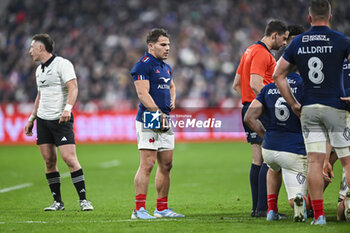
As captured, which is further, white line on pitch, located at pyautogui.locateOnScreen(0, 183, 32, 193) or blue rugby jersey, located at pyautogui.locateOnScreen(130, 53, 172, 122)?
white line on pitch, located at pyautogui.locateOnScreen(0, 183, 32, 193)

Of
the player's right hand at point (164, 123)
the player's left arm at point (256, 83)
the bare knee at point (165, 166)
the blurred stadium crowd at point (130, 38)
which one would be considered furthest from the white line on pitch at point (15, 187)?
the blurred stadium crowd at point (130, 38)

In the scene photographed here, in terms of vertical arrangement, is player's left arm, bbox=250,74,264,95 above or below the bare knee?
above

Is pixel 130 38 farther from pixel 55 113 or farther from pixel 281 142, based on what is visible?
pixel 281 142

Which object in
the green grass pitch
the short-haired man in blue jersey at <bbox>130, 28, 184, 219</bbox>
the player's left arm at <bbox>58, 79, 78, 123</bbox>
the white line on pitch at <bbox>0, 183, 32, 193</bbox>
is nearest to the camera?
the green grass pitch

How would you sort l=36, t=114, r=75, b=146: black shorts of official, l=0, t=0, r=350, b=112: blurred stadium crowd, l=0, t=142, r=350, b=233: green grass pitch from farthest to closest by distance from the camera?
l=0, t=0, r=350, b=112: blurred stadium crowd
l=36, t=114, r=75, b=146: black shorts of official
l=0, t=142, r=350, b=233: green grass pitch

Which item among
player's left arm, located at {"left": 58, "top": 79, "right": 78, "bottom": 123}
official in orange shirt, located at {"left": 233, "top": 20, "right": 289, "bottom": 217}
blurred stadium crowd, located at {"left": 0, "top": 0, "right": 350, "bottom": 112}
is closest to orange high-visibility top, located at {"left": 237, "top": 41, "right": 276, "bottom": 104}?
official in orange shirt, located at {"left": 233, "top": 20, "right": 289, "bottom": 217}

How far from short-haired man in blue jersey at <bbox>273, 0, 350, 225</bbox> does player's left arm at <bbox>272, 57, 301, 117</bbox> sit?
0.09m

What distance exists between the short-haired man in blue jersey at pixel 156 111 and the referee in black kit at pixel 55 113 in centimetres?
132

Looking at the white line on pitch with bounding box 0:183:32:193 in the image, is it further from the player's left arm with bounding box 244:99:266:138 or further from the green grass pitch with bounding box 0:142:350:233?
the player's left arm with bounding box 244:99:266:138

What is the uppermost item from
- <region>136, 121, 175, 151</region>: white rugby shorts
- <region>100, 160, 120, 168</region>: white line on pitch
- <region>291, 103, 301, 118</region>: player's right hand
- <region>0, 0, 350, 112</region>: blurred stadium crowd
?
<region>0, 0, 350, 112</region>: blurred stadium crowd

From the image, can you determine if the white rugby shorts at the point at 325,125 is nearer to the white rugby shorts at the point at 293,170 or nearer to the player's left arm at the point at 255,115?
the white rugby shorts at the point at 293,170

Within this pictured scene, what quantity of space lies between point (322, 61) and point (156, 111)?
78.5 inches

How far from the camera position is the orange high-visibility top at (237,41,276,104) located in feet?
24.0

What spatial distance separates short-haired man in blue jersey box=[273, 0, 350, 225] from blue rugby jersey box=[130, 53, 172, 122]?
1736 mm
